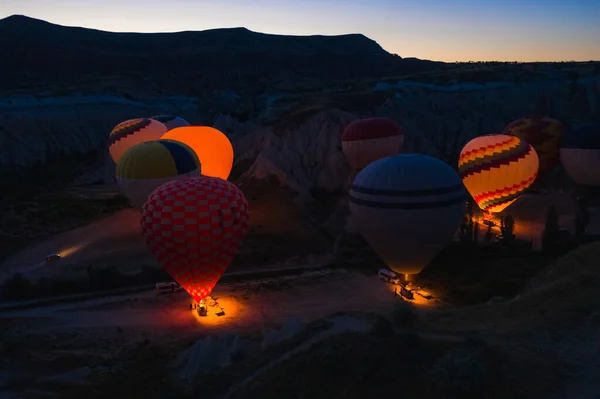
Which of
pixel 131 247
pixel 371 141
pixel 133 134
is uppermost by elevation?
pixel 371 141

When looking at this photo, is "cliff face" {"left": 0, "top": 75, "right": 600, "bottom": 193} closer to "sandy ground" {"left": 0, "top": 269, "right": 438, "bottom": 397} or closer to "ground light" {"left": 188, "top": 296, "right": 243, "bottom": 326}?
"sandy ground" {"left": 0, "top": 269, "right": 438, "bottom": 397}

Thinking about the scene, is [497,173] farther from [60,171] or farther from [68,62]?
[68,62]

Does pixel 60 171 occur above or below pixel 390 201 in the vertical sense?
below

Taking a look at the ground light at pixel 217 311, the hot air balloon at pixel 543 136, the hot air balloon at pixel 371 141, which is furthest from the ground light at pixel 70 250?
Result: the hot air balloon at pixel 543 136

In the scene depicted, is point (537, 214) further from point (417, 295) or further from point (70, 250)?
point (70, 250)

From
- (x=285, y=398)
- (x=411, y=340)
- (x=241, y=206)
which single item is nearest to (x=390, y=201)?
(x=241, y=206)

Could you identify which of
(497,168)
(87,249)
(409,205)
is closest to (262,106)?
(497,168)
